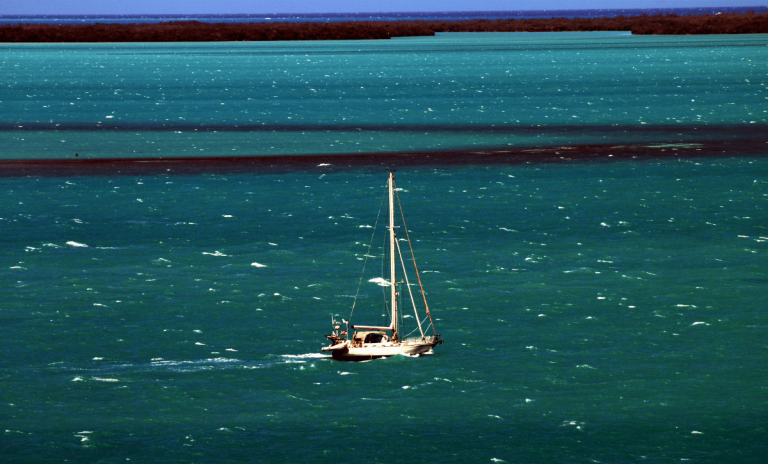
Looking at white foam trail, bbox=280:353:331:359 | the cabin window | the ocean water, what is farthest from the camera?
the cabin window

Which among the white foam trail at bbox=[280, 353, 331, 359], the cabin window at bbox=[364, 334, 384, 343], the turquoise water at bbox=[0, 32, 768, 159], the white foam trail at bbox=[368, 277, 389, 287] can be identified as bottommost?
the turquoise water at bbox=[0, 32, 768, 159]

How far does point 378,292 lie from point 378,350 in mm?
7483

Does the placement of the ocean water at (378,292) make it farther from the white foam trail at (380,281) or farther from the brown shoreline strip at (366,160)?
the white foam trail at (380,281)

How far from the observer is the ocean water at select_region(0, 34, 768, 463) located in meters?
29.4

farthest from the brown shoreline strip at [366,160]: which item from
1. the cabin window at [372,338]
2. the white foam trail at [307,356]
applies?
the white foam trail at [307,356]

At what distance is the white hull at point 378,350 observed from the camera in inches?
1387

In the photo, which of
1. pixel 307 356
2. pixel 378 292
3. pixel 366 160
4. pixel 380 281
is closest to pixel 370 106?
pixel 366 160

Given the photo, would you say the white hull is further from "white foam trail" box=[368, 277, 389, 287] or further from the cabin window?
"white foam trail" box=[368, 277, 389, 287]

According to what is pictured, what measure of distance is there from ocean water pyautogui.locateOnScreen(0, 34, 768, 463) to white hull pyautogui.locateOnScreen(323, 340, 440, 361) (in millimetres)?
500

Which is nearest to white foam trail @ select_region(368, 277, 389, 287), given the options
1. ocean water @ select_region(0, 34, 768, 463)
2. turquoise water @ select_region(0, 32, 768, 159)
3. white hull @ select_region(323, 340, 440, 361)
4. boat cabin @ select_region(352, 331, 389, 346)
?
ocean water @ select_region(0, 34, 768, 463)

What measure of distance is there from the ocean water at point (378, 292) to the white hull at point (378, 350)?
1.64 ft

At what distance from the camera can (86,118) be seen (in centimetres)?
10469

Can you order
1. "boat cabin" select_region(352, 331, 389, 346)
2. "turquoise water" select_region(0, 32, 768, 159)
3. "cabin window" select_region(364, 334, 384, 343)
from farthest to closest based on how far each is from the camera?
"turquoise water" select_region(0, 32, 768, 159) → "cabin window" select_region(364, 334, 384, 343) → "boat cabin" select_region(352, 331, 389, 346)

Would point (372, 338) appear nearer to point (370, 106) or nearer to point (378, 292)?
point (378, 292)
